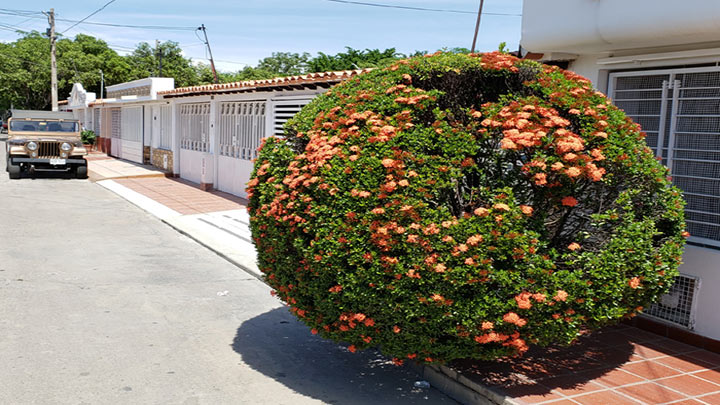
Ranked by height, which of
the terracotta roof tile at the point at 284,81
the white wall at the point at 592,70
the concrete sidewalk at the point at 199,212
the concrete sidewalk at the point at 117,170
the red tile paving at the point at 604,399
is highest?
the terracotta roof tile at the point at 284,81

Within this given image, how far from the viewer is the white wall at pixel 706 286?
559 cm

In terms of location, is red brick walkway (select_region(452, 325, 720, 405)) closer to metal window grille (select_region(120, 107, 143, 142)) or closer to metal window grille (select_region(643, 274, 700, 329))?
metal window grille (select_region(643, 274, 700, 329))

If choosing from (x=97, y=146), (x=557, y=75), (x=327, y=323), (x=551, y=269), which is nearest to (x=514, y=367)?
(x=551, y=269)

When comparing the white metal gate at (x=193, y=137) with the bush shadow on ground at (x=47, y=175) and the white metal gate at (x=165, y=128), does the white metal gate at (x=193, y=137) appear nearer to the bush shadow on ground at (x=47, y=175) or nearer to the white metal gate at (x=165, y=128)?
the white metal gate at (x=165, y=128)

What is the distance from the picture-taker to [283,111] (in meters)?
14.7

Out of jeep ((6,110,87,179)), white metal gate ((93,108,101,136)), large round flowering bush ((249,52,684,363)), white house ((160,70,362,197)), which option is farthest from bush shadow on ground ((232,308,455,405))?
white metal gate ((93,108,101,136))

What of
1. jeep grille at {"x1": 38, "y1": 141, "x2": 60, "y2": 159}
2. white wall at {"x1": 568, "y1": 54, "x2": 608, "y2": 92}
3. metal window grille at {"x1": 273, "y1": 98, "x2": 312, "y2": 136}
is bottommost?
jeep grille at {"x1": 38, "y1": 141, "x2": 60, "y2": 159}

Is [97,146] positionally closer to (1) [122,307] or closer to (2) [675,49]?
(1) [122,307]

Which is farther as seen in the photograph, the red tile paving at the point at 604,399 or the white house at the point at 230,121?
the white house at the point at 230,121

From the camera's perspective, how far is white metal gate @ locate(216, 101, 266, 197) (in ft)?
53.5

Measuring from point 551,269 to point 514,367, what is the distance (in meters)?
1.23

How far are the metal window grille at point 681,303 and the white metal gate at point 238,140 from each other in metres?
11.4

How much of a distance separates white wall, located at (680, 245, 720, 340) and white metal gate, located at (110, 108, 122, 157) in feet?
96.8

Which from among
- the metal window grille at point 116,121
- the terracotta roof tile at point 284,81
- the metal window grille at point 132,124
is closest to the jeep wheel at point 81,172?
the terracotta roof tile at point 284,81
